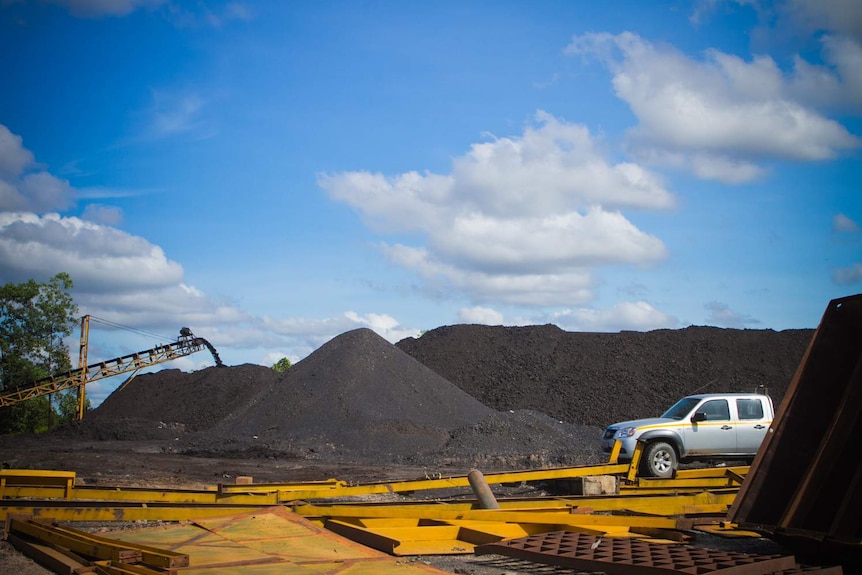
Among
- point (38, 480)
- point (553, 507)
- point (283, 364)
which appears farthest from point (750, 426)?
point (283, 364)

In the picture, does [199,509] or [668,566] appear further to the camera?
[199,509]

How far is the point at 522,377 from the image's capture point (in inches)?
1676

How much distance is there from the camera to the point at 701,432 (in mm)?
15344

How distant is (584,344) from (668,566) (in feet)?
134

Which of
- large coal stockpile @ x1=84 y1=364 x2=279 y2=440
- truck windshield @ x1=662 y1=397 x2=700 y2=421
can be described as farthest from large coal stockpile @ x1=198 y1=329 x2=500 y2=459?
truck windshield @ x1=662 y1=397 x2=700 y2=421

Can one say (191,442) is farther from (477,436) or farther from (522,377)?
(522,377)

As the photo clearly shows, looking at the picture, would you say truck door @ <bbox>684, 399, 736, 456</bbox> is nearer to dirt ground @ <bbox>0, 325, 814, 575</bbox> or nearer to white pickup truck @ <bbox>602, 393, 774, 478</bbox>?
white pickup truck @ <bbox>602, 393, 774, 478</bbox>

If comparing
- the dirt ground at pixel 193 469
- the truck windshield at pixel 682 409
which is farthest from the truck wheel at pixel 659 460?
the dirt ground at pixel 193 469

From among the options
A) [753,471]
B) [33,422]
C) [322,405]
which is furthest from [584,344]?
[753,471]

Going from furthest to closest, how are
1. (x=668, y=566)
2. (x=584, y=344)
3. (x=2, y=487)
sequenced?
(x=584, y=344)
(x=2, y=487)
(x=668, y=566)

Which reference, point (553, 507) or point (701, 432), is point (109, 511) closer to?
point (553, 507)

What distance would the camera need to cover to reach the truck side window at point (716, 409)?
15562 mm

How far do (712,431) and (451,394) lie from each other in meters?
17.7

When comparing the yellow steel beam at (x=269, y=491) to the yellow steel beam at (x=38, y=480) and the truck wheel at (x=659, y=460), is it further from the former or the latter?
the truck wheel at (x=659, y=460)
